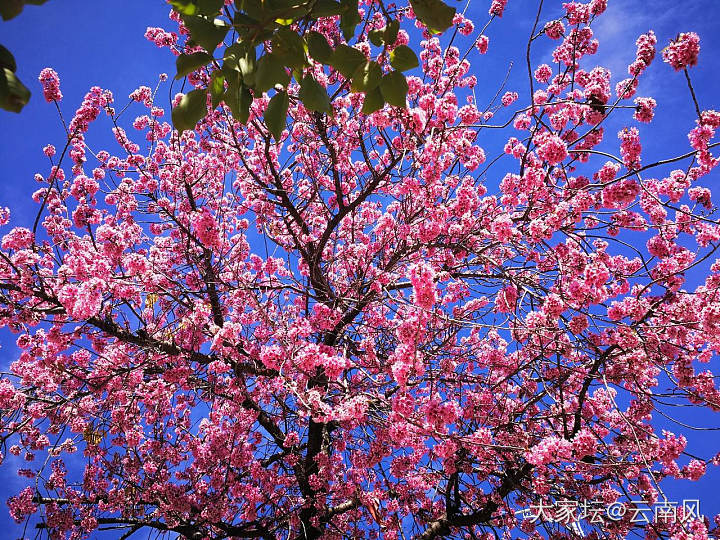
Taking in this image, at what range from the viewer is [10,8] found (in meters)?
0.87

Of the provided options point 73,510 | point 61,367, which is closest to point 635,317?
point 61,367

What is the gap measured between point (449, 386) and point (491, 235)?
297 centimetres

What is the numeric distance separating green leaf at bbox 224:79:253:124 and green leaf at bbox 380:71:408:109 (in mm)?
474

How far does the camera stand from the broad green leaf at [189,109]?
4.50 feet

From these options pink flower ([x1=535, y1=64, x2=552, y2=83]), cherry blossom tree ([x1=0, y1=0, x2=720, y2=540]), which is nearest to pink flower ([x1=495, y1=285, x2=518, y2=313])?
cherry blossom tree ([x1=0, y1=0, x2=720, y2=540])

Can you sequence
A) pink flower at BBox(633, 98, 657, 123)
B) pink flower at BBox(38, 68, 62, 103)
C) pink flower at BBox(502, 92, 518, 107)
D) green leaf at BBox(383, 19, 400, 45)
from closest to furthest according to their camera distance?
1. green leaf at BBox(383, 19, 400, 45)
2. pink flower at BBox(633, 98, 657, 123)
3. pink flower at BBox(38, 68, 62, 103)
4. pink flower at BBox(502, 92, 518, 107)

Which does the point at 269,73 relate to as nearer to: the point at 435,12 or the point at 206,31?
the point at 206,31

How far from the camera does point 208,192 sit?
8.26 m

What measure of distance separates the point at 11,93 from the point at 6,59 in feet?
0.34

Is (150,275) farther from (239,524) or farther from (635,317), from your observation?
(635,317)

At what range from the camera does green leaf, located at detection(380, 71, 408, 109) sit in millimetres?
1477

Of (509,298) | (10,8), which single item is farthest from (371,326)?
(10,8)

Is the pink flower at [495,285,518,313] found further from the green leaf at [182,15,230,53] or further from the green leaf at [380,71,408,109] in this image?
the green leaf at [182,15,230,53]

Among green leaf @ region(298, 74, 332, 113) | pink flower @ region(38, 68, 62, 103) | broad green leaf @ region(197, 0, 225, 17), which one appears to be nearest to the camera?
broad green leaf @ region(197, 0, 225, 17)
